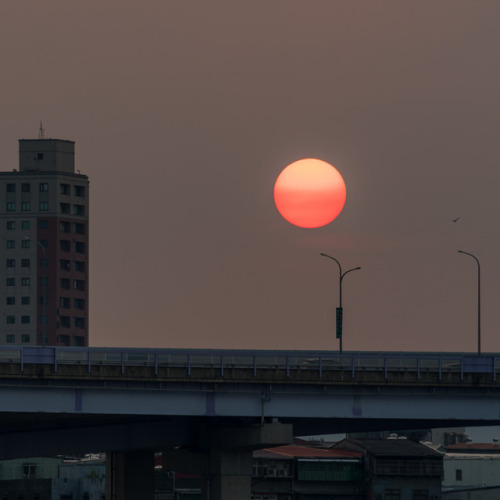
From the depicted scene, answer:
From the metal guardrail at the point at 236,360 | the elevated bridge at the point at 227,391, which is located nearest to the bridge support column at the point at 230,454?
the elevated bridge at the point at 227,391

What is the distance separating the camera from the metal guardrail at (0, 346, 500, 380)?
82438 millimetres

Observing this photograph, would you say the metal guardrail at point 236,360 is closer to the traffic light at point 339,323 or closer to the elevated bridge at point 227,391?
the elevated bridge at point 227,391

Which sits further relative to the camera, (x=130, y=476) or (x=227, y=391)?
(x=130, y=476)

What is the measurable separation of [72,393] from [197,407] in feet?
26.3

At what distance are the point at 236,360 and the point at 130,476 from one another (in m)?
20.0

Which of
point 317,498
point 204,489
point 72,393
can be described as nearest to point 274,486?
point 317,498

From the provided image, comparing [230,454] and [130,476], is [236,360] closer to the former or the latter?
[230,454]

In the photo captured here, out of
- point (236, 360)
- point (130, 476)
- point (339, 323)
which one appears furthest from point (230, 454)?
point (339, 323)

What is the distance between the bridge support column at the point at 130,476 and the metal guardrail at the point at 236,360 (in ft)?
53.5

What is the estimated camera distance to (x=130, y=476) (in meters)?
101

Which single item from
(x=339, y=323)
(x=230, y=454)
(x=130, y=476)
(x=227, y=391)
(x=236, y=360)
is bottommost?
(x=130, y=476)

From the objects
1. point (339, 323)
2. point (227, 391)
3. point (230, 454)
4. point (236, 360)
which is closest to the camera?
point (227, 391)

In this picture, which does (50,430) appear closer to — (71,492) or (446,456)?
(71,492)

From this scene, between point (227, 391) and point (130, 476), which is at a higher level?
point (227, 391)
